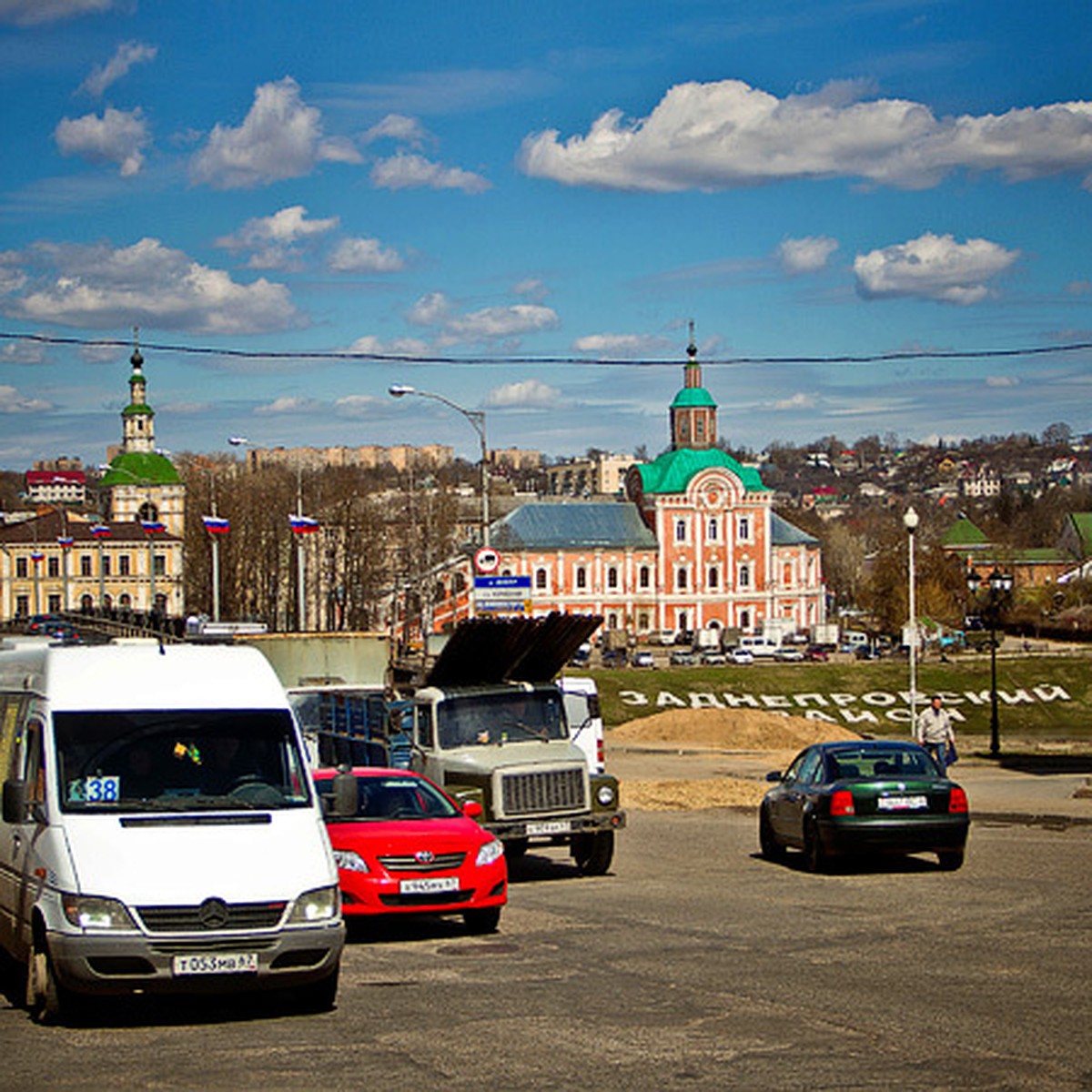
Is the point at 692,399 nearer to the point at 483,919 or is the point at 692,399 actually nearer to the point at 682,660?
the point at 682,660

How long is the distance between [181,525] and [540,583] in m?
27.0

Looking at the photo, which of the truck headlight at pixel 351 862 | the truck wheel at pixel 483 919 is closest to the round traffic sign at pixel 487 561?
the truck wheel at pixel 483 919

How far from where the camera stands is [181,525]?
129375 mm

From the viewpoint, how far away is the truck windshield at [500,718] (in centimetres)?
2241

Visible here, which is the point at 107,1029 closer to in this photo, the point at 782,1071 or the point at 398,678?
the point at 782,1071

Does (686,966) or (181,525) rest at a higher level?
(181,525)

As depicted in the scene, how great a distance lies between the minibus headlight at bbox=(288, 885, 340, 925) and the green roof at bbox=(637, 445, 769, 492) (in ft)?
406

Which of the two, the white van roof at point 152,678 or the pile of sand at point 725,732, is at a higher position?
the white van roof at point 152,678

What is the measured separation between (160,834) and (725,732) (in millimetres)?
57657

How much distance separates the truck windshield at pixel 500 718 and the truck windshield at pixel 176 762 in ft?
31.7

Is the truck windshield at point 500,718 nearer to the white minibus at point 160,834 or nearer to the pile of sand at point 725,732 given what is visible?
the white minibus at point 160,834

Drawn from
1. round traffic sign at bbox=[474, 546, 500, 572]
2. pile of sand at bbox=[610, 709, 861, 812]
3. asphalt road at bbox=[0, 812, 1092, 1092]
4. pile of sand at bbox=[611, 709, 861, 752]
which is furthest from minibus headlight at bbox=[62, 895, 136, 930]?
pile of sand at bbox=[611, 709, 861, 752]

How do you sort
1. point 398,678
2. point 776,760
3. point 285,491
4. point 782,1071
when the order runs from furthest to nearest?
point 285,491 → point 776,760 → point 398,678 → point 782,1071

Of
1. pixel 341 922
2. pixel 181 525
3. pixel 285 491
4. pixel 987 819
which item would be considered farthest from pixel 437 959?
pixel 181 525
